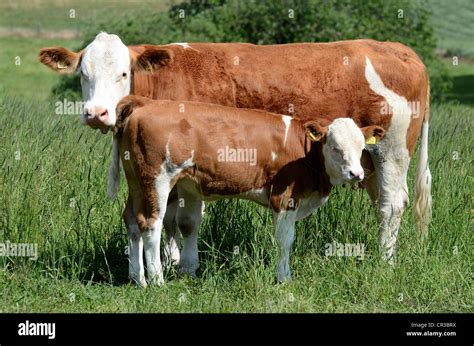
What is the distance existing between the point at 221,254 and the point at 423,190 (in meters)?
2.15

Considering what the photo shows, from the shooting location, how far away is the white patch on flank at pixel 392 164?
862 cm

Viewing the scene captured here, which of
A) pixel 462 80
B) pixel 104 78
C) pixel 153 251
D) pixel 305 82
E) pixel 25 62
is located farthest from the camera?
pixel 462 80

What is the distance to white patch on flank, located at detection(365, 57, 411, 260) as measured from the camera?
8.62 metres

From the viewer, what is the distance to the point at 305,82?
846cm

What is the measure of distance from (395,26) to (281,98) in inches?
643

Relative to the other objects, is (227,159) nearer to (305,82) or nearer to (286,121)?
(286,121)

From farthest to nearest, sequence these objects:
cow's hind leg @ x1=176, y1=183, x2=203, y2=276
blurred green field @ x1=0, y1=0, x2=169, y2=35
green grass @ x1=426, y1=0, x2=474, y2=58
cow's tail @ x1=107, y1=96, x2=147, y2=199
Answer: green grass @ x1=426, y1=0, x2=474, y2=58 < blurred green field @ x1=0, y1=0, x2=169, y2=35 < cow's hind leg @ x1=176, y1=183, x2=203, y2=276 < cow's tail @ x1=107, y1=96, x2=147, y2=199

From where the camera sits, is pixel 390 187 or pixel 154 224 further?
pixel 390 187

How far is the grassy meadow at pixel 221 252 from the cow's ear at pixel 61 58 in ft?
4.00

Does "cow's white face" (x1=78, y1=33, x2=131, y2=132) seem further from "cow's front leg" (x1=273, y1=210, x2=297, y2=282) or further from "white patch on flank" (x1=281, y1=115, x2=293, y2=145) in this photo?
"cow's front leg" (x1=273, y1=210, x2=297, y2=282)

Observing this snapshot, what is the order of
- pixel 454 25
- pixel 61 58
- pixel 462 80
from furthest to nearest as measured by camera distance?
pixel 454 25, pixel 462 80, pixel 61 58

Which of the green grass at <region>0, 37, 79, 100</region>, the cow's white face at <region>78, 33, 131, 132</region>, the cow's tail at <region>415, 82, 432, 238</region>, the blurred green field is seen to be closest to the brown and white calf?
the cow's white face at <region>78, 33, 131, 132</region>

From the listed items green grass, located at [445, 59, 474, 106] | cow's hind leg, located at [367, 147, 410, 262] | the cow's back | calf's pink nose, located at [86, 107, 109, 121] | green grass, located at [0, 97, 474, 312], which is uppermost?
the cow's back

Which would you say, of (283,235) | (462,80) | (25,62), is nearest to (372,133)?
(283,235)
